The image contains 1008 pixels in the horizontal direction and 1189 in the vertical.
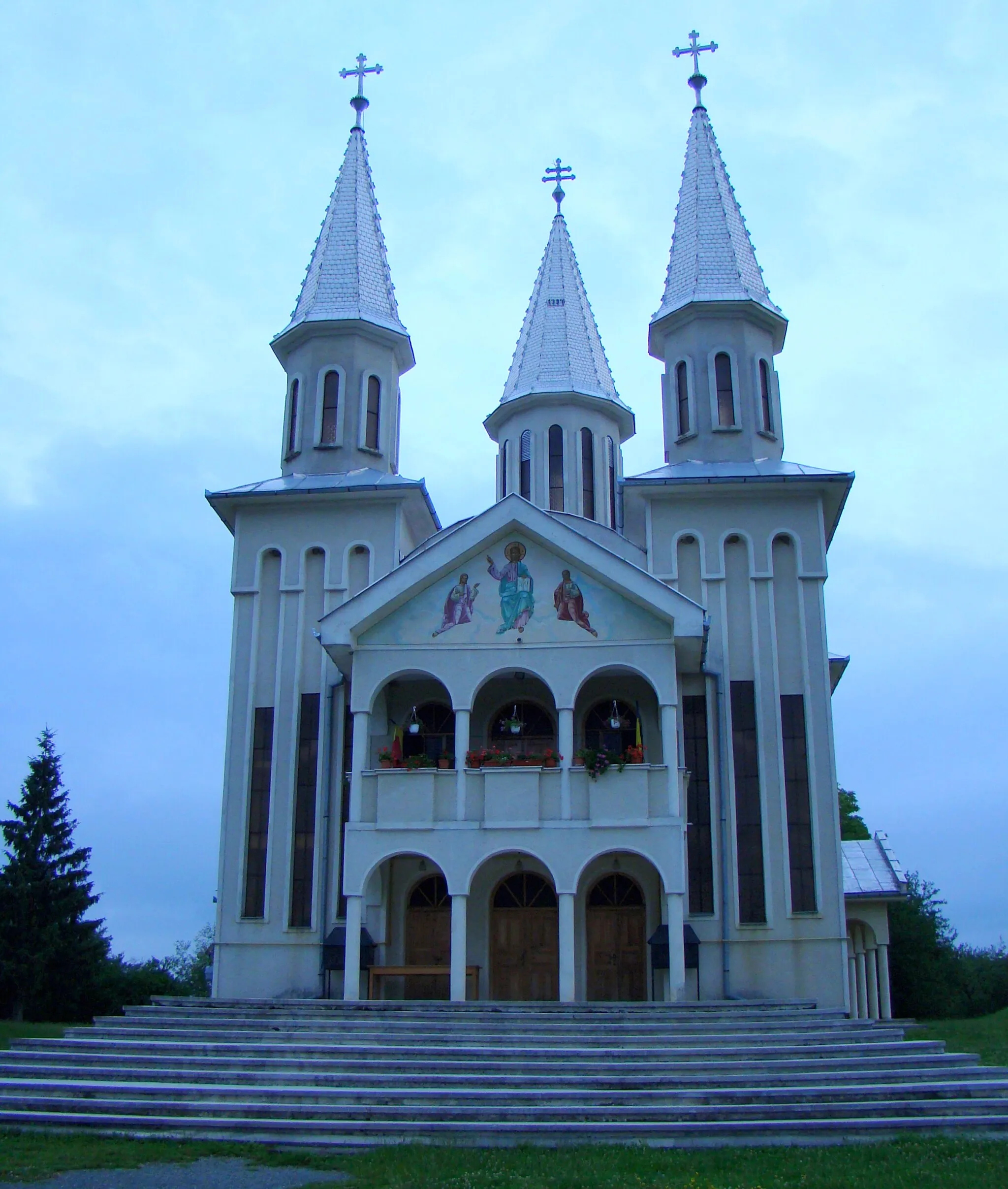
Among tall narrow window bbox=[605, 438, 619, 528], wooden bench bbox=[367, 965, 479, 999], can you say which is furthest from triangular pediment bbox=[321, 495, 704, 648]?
tall narrow window bbox=[605, 438, 619, 528]

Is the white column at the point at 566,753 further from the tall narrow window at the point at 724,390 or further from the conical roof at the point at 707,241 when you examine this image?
the conical roof at the point at 707,241

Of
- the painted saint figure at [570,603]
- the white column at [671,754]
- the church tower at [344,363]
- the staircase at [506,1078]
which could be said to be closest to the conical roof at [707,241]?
the church tower at [344,363]

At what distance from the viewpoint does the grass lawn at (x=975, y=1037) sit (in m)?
18.1

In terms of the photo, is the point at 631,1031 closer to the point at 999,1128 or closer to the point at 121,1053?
the point at 999,1128

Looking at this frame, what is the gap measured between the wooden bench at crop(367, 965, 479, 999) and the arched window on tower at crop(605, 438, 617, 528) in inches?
488

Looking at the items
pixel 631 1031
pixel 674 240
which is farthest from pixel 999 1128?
pixel 674 240

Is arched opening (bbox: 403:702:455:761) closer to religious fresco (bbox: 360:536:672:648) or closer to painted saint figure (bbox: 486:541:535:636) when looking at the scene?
religious fresco (bbox: 360:536:672:648)

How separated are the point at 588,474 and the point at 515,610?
8872 millimetres

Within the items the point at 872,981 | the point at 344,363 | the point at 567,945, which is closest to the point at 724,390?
the point at 344,363

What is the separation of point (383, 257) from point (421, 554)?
11090 mm

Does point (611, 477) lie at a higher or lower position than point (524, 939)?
higher

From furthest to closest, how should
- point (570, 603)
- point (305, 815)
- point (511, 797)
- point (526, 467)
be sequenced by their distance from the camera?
point (526, 467), point (305, 815), point (570, 603), point (511, 797)

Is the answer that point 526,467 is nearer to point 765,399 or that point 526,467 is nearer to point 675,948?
point 765,399

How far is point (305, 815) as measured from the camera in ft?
80.9
